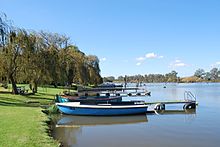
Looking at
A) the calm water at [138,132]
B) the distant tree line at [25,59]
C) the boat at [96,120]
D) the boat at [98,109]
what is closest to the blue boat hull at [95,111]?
the boat at [98,109]

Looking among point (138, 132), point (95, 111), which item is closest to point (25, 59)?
point (95, 111)

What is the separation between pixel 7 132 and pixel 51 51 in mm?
24179

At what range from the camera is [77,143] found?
14023 millimetres

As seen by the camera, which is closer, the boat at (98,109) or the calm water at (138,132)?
the calm water at (138,132)

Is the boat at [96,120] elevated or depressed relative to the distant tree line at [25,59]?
depressed

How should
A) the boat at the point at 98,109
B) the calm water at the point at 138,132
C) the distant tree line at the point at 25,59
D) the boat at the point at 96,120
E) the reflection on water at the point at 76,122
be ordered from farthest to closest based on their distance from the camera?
the distant tree line at the point at 25,59
the boat at the point at 98,109
the boat at the point at 96,120
the reflection on water at the point at 76,122
the calm water at the point at 138,132

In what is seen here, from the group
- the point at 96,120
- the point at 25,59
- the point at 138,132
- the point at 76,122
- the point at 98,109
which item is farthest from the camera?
the point at 25,59

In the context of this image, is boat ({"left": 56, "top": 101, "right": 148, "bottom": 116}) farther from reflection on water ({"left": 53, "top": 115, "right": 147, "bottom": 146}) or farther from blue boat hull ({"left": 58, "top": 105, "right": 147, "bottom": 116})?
reflection on water ({"left": 53, "top": 115, "right": 147, "bottom": 146})

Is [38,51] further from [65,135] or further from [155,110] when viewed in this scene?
[65,135]

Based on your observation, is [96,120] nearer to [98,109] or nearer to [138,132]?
[98,109]

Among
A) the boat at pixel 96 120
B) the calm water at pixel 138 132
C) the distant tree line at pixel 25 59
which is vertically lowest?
the calm water at pixel 138 132

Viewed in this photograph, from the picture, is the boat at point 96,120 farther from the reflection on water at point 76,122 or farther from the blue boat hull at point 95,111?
the blue boat hull at point 95,111

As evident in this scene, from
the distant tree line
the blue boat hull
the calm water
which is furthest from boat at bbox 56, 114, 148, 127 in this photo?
the distant tree line

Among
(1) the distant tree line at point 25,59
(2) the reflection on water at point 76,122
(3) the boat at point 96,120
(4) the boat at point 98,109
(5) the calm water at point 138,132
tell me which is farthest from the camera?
(1) the distant tree line at point 25,59
